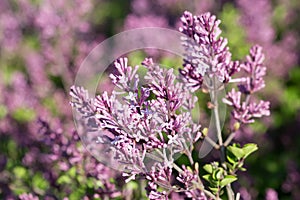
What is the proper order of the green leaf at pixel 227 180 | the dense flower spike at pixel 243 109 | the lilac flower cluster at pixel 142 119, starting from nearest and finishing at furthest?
1. the lilac flower cluster at pixel 142 119
2. the green leaf at pixel 227 180
3. the dense flower spike at pixel 243 109

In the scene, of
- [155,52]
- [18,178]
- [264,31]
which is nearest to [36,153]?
[18,178]

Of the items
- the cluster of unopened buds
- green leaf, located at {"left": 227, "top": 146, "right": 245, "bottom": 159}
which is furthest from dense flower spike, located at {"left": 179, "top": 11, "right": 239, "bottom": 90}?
green leaf, located at {"left": 227, "top": 146, "right": 245, "bottom": 159}

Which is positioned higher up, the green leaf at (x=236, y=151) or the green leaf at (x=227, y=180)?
the green leaf at (x=236, y=151)

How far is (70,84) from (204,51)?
300 centimetres

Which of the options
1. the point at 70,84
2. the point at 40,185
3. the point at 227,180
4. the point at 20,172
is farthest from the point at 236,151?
the point at 70,84

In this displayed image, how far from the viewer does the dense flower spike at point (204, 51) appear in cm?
216

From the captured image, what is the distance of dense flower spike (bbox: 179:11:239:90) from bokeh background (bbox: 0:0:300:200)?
86cm

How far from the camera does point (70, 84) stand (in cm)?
503

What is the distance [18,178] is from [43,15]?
6.34ft

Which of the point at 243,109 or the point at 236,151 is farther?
the point at 243,109

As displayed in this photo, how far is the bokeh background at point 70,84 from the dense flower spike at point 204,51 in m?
0.86

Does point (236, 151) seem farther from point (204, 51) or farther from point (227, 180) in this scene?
point (204, 51)

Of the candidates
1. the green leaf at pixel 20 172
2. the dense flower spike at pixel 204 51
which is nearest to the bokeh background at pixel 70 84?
the green leaf at pixel 20 172

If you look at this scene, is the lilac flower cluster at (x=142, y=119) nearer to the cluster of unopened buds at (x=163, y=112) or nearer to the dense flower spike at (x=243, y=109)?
the cluster of unopened buds at (x=163, y=112)
